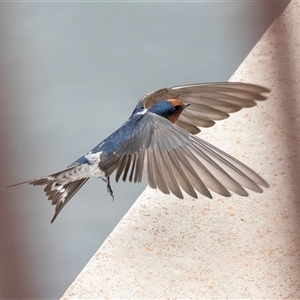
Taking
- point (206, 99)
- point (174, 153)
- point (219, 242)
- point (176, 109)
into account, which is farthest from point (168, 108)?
point (219, 242)

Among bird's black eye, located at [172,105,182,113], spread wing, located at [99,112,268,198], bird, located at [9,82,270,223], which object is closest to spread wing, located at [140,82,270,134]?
bird, located at [9,82,270,223]

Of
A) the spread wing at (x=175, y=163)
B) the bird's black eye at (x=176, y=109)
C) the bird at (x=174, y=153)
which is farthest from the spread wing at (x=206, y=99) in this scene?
the spread wing at (x=175, y=163)

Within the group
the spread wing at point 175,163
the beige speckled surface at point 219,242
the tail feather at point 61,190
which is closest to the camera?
the spread wing at point 175,163

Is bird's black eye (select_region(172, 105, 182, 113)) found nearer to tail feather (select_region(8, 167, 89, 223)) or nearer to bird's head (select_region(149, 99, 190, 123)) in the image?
bird's head (select_region(149, 99, 190, 123))

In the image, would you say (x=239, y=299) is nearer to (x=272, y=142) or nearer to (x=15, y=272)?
(x=272, y=142)

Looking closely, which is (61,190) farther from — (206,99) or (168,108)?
(206,99)

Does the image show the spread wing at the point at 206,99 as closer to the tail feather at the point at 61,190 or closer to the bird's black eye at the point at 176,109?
the bird's black eye at the point at 176,109
